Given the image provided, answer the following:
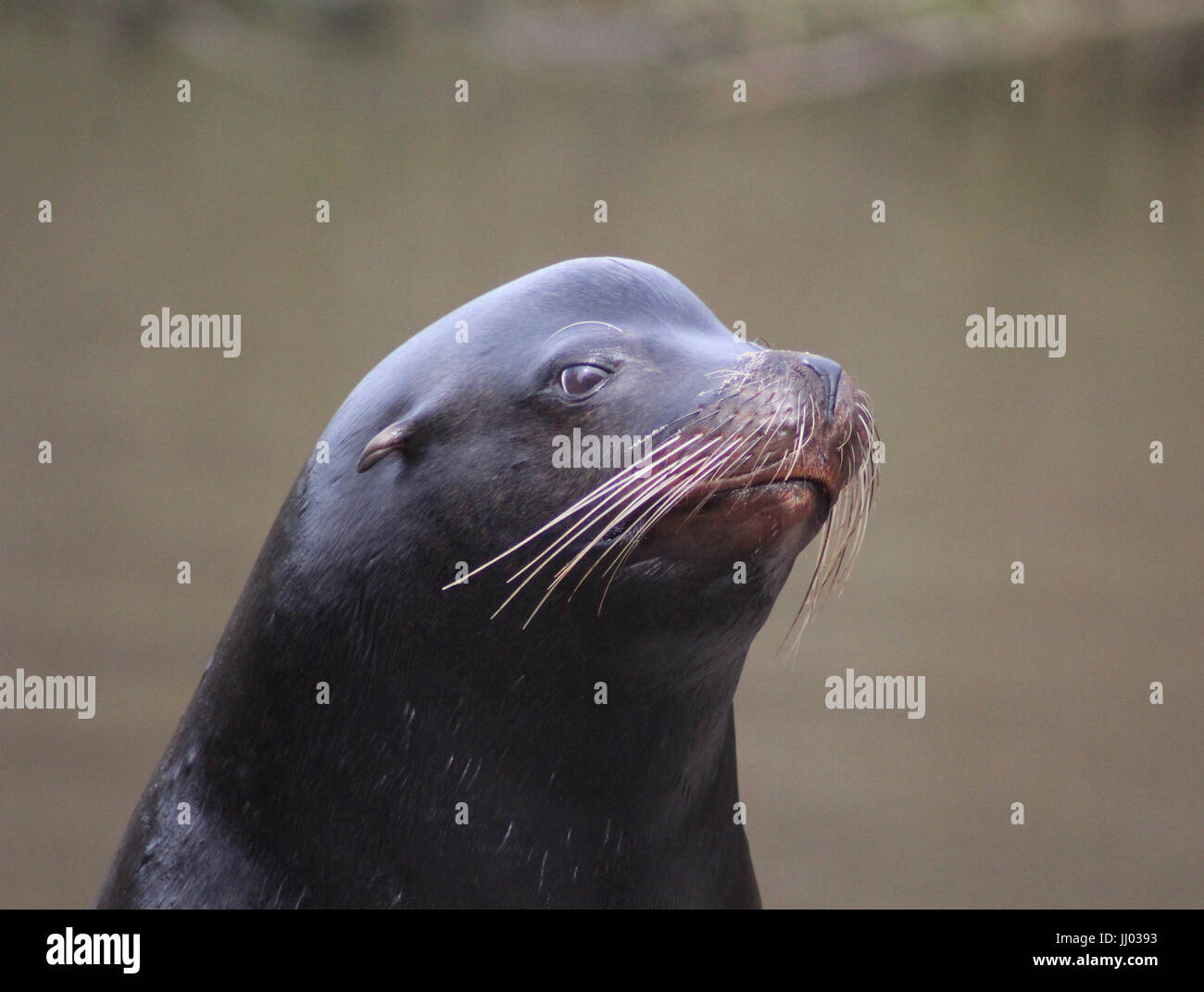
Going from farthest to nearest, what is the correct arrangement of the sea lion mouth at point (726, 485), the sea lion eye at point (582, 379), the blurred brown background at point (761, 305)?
the blurred brown background at point (761, 305), the sea lion eye at point (582, 379), the sea lion mouth at point (726, 485)

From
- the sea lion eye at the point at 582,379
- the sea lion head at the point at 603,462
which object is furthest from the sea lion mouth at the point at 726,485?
the sea lion eye at the point at 582,379

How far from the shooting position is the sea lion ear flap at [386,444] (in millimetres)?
2154

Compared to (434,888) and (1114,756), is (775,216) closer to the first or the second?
(1114,756)

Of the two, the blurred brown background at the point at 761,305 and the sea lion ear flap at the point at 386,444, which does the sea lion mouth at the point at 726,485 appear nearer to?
the sea lion ear flap at the point at 386,444

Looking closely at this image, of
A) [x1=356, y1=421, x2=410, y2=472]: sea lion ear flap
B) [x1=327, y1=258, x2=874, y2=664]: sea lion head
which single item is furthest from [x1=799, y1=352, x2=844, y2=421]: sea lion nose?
[x1=356, y1=421, x2=410, y2=472]: sea lion ear flap

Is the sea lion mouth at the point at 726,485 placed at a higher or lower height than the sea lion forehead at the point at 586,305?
lower

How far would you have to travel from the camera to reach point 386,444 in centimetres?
215

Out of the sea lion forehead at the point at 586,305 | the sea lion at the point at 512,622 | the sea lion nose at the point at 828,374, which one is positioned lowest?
the sea lion at the point at 512,622

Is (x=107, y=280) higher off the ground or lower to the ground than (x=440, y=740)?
higher

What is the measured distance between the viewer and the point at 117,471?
6469 millimetres

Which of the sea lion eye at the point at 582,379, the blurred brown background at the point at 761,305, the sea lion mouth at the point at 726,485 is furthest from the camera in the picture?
the blurred brown background at the point at 761,305

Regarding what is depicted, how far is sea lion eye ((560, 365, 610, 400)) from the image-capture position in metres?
2.12

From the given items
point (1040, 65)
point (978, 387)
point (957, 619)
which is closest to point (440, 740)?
point (957, 619)
